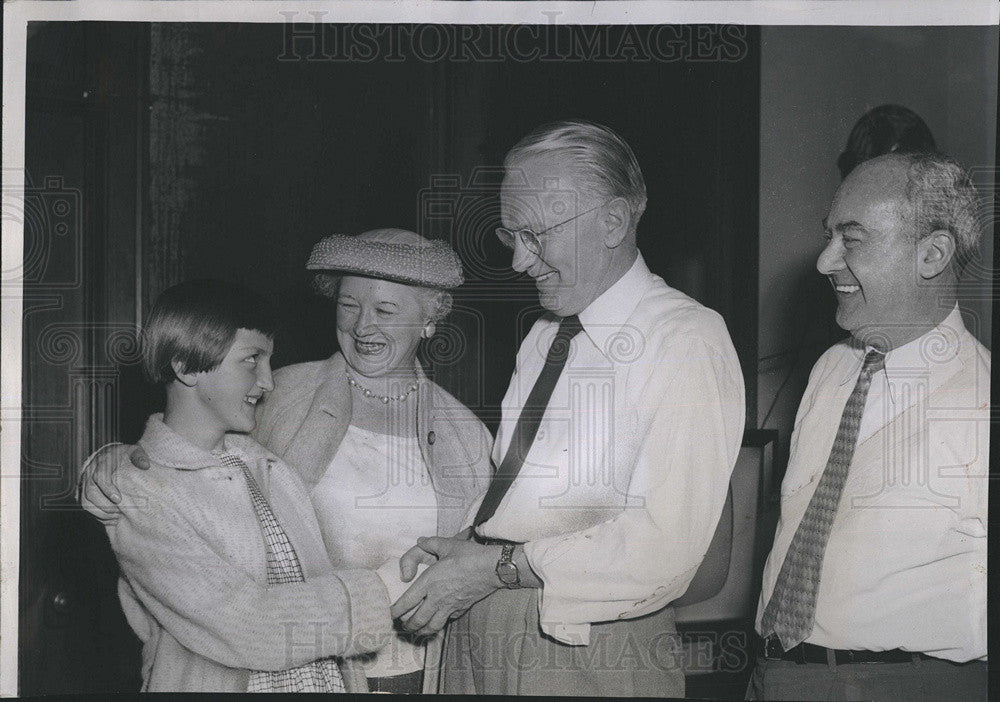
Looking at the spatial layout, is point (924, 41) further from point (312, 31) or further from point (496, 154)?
point (312, 31)

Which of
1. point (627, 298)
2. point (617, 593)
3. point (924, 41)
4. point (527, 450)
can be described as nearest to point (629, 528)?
point (617, 593)

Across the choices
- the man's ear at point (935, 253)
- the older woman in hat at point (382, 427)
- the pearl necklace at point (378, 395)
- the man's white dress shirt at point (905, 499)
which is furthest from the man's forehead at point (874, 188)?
the pearl necklace at point (378, 395)

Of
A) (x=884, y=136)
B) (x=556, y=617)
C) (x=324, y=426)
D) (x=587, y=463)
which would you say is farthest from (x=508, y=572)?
(x=884, y=136)

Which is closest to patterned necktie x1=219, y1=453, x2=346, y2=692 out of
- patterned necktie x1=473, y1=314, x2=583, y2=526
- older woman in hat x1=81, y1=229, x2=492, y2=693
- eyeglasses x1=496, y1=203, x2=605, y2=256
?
older woman in hat x1=81, y1=229, x2=492, y2=693

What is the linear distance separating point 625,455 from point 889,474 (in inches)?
27.8

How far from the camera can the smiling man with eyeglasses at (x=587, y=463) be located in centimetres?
266

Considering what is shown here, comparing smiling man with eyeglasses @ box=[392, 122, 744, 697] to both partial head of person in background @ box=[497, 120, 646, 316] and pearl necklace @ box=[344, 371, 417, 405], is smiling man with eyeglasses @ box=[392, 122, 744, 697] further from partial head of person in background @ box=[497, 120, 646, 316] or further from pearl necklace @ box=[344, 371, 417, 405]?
pearl necklace @ box=[344, 371, 417, 405]

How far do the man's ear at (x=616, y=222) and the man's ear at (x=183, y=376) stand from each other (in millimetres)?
1164

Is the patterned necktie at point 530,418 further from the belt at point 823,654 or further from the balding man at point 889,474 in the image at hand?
the belt at point 823,654

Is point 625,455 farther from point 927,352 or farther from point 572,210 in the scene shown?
point 927,352

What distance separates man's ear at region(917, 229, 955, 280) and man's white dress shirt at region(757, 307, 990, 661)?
0.13 meters

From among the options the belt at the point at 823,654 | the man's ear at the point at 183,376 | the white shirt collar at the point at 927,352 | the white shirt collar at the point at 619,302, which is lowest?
the belt at the point at 823,654

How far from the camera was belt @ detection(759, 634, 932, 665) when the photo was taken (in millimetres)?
2645

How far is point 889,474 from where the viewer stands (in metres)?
2.69
